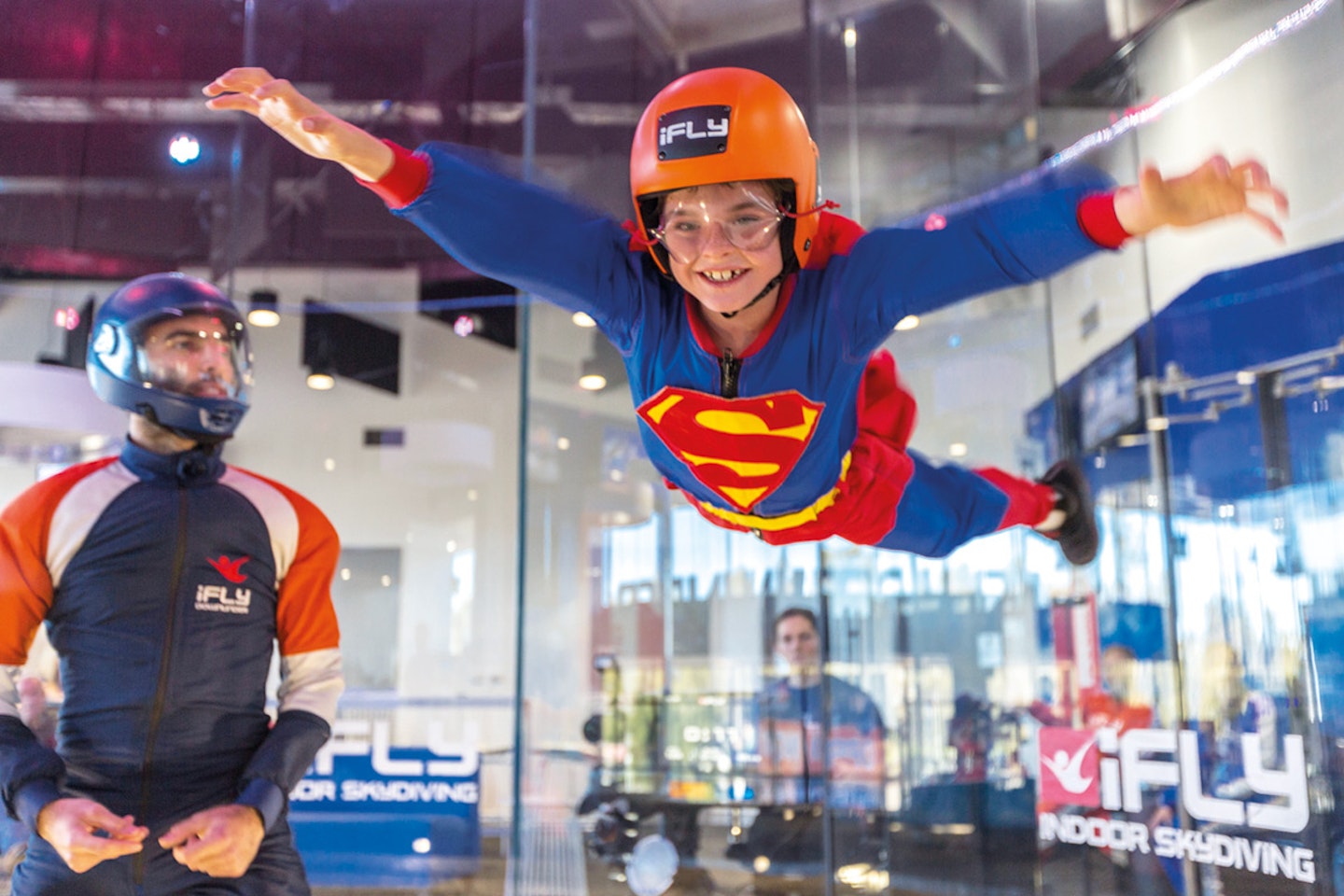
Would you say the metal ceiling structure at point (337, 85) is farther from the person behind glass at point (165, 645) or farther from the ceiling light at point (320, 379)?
the person behind glass at point (165, 645)

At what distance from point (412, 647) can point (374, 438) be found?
42.7 inches

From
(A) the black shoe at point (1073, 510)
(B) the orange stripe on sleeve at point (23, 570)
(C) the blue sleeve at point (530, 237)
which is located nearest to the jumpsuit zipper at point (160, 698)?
(B) the orange stripe on sleeve at point (23, 570)

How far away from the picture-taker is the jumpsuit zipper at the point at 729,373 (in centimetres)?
181

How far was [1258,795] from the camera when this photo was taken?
3234 mm

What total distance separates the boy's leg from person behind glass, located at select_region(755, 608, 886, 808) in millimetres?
1717

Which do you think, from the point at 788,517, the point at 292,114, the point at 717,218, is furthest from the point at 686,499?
the point at 292,114

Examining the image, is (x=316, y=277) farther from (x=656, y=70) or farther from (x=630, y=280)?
(x=630, y=280)

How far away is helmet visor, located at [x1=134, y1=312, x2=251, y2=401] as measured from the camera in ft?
7.15

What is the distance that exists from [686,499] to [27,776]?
2663 millimetres

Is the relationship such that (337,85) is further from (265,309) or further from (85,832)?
(85,832)

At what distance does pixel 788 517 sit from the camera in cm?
220

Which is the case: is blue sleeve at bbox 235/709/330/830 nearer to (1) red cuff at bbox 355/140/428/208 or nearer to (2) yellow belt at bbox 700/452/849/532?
(2) yellow belt at bbox 700/452/849/532

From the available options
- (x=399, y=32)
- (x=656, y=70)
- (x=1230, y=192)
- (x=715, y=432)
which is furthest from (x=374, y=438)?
(x=1230, y=192)

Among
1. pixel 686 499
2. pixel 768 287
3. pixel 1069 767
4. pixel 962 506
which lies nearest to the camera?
pixel 768 287
